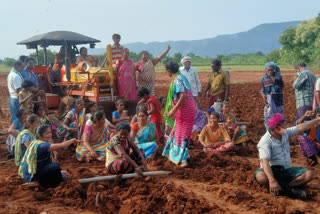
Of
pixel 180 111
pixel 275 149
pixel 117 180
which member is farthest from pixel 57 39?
pixel 275 149

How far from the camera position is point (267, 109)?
681cm

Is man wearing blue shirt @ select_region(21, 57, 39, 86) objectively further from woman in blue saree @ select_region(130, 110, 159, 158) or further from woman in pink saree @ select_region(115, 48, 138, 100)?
woman in blue saree @ select_region(130, 110, 159, 158)

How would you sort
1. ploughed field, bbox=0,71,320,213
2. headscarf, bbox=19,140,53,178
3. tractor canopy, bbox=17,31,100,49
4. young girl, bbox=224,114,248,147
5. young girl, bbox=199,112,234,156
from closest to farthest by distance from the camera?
ploughed field, bbox=0,71,320,213 < headscarf, bbox=19,140,53,178 < young girl, bbox=199,112,234,156 < young girl, bbox=224,114,248,147 < tractor canopy, bbox=17,31,100,49

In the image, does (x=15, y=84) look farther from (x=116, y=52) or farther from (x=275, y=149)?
(x=275, y=149)

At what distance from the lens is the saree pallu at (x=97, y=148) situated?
6.18 meters

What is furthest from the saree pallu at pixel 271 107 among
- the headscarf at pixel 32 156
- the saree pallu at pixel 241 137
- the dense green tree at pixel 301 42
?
the dense green tree at pixel 301 42

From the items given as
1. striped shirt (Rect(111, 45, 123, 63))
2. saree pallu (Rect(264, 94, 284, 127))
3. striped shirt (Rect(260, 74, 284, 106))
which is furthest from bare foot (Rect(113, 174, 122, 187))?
striped shirt (Rect(111, 45, 123, 63))

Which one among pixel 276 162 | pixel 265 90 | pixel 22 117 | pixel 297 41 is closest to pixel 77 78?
pixel 22 117

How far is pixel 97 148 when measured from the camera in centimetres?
623

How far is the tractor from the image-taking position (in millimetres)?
8633

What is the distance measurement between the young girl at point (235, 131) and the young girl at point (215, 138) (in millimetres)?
436

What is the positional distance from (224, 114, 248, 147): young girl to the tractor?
2526 mm

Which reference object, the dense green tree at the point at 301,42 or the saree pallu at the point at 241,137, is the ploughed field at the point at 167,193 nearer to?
the saree pallu at the point at 241,137

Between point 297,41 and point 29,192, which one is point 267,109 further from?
point 297,41
